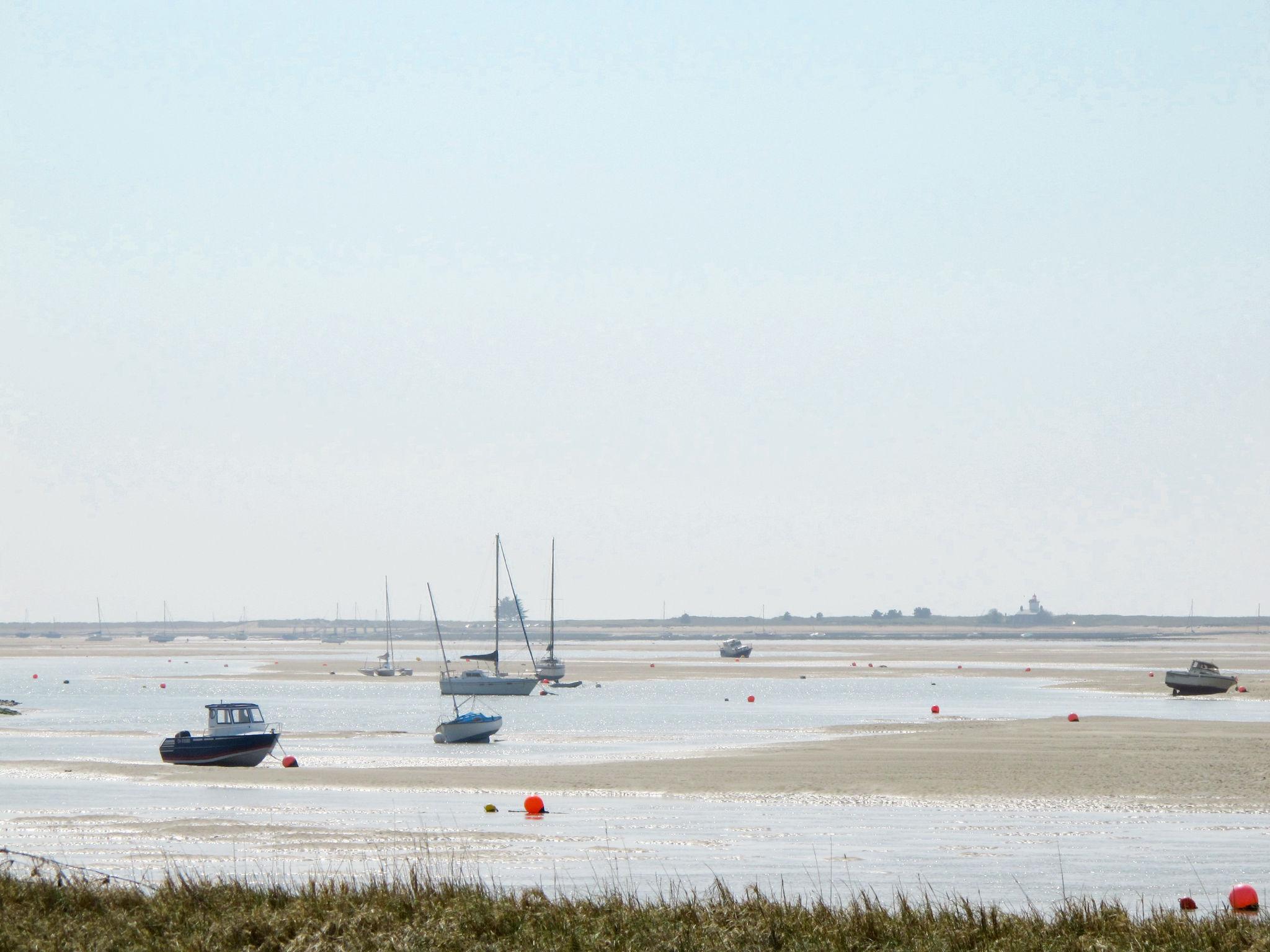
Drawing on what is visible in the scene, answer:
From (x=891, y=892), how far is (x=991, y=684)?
277ft

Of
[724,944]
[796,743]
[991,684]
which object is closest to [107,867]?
[724,944]

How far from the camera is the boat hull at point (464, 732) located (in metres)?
55.4

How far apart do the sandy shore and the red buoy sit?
13.3 m

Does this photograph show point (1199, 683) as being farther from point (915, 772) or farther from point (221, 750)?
point (221, 750)

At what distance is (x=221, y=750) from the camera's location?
4709cm

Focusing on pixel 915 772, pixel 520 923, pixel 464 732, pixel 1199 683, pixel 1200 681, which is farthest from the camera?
pixel 1200 681

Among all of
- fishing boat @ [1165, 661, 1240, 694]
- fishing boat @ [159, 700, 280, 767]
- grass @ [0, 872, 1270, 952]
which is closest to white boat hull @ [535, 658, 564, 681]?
fishing boat @ [1165, 661, 1240, 694]

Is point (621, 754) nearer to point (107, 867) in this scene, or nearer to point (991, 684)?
point (107, 867)

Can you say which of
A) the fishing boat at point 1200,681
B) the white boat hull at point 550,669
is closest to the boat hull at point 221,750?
the fishing boat at point 1200,681

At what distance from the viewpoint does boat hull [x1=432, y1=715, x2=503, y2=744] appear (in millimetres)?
55438

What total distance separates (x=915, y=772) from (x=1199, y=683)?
47.7m

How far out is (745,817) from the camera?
32.4 meters

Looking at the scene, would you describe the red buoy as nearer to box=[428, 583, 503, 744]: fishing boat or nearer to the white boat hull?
box=[428, 583, 503, 744]: fishing boat

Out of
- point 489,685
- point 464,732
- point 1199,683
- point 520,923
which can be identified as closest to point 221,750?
point 464,732
